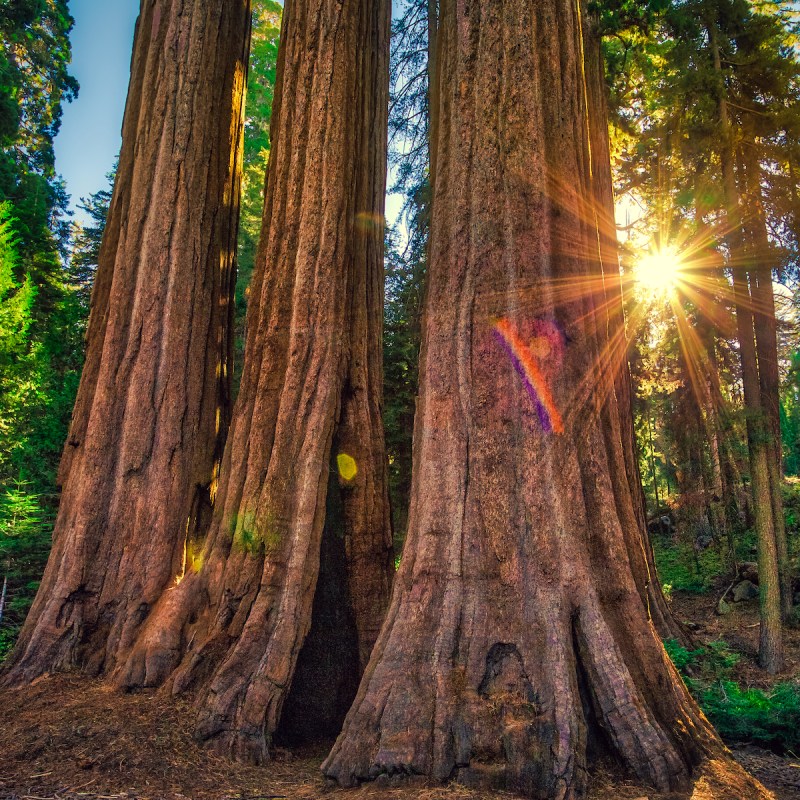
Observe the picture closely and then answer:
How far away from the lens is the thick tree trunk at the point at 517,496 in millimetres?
A: 2861

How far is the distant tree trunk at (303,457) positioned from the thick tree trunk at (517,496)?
0.85m

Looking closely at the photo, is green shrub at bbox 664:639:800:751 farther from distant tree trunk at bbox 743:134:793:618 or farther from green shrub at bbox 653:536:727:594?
green shrub at bbox 653:536:727:594

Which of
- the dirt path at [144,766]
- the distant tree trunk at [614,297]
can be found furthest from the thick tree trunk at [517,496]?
the distant tree trunk at [614,297]

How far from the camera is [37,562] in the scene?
927cm

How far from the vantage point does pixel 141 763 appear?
314 centimetres

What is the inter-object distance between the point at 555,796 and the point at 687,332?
1399cm

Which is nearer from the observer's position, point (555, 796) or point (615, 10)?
point (555, 796)

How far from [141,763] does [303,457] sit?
192 centimetres

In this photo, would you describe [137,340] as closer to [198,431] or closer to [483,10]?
[198,431]

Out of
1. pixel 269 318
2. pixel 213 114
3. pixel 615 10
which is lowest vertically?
pixel 269 318

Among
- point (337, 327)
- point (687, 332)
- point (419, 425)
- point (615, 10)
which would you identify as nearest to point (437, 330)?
point (419, 425)

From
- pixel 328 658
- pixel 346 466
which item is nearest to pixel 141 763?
pixel 328 658

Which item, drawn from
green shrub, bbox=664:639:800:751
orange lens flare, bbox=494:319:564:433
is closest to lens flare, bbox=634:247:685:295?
green shrub, bbox=664:639:800:751

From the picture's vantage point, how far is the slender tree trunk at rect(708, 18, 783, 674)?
980 centimetres
